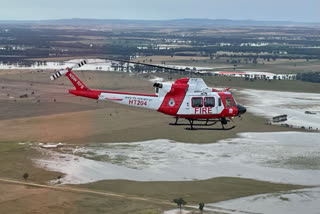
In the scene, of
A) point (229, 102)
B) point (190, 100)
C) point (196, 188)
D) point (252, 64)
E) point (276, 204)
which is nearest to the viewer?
point (190, 100)

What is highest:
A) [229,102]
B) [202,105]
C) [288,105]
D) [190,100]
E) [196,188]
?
[190,100]

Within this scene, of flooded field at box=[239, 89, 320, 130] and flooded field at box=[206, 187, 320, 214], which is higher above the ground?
flooded field at box=[239, 89, 320, 130]

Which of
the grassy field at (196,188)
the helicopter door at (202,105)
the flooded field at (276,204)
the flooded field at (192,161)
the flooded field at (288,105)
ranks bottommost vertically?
the flooded field at (276,204)

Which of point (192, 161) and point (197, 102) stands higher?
point (197, 102)

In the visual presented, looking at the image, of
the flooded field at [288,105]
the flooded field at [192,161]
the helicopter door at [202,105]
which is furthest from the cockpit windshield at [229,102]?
the flooded field at [288,105]

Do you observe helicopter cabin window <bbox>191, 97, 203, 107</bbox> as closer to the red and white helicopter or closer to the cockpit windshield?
the red and white helicopter

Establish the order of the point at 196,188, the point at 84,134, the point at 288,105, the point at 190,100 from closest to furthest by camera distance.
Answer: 1. the point at 190,100
2. the point at 196,188
3. the point at 84,134
4. the point at 288,105

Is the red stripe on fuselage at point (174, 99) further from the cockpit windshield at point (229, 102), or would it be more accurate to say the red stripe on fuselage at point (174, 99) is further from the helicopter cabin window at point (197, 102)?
the cockpit windshield at point (229, 102)

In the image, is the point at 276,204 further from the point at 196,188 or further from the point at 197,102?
the point at 197,102

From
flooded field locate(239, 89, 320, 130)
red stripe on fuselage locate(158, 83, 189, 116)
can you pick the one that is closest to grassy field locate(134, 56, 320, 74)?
flooded field locate(239, 89, 320, 130)

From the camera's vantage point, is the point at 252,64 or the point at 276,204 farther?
the point at 252,64

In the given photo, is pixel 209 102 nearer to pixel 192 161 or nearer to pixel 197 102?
pixel 197 102

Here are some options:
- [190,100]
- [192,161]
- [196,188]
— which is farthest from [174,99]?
[192,161]

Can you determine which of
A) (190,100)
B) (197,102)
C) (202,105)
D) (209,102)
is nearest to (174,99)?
(190,100)
